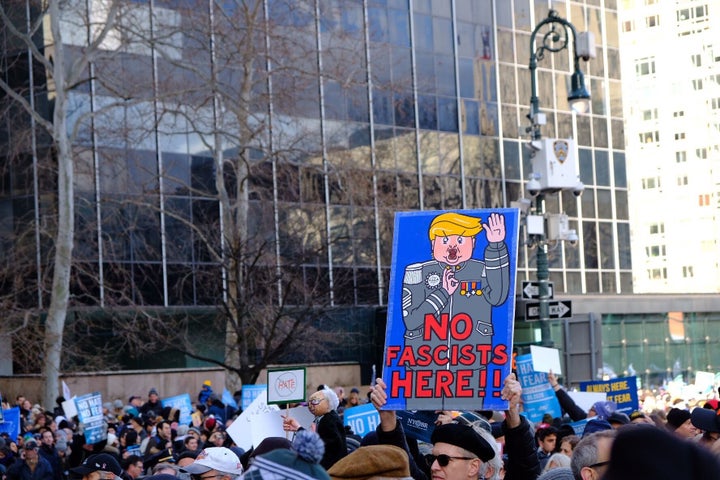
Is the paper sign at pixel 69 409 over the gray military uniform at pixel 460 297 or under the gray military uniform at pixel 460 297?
under

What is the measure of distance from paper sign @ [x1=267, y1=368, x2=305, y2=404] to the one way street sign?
1085 cm

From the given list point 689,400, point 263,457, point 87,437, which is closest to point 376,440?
point 263,457

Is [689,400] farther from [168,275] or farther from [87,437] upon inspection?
[168,275]

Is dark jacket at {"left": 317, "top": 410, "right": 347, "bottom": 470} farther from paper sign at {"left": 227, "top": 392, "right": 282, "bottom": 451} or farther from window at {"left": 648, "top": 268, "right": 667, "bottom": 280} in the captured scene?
window at {"left": 648, "top": 268, "right": 667, "bottom": 280}

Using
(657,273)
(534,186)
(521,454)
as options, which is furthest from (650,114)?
(521,454)

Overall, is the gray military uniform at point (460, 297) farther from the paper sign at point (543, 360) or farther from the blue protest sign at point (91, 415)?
the blue protest sign at point (91, 415)

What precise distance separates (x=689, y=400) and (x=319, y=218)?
16638 mm

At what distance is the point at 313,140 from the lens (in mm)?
35094

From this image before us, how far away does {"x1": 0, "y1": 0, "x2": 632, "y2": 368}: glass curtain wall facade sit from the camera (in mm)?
29875

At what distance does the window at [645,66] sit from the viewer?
9488 centimetres

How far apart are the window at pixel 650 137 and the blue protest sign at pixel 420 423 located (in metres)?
91.3

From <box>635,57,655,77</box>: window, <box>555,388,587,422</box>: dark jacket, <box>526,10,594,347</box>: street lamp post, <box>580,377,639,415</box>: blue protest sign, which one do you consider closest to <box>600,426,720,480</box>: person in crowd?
<box>555,388,587,422</box>: dark jacket

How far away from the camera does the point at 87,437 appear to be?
1838 cm

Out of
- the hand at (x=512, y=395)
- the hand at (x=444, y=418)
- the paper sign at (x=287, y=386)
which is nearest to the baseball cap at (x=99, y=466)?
the paper sign at (x=287, y=386)
